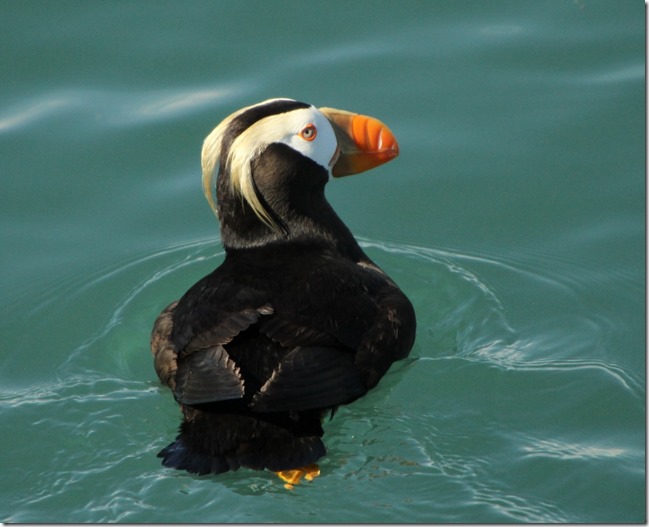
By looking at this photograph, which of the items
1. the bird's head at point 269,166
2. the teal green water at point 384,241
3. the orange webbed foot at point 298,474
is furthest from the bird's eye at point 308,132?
the orange webbed foot at point 298,474

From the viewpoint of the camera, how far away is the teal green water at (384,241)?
4930 mm

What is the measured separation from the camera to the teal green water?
16.2 feet

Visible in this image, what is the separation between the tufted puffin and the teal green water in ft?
0.60

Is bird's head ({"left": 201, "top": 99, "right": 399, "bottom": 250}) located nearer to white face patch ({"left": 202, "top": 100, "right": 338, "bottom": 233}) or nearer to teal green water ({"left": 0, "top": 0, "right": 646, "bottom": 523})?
white face patch ({"left": 202, "top": 100, "right": 338, "bottom": 233})

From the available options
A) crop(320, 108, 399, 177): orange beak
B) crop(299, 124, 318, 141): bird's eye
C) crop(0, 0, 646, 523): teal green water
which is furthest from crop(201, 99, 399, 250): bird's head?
crop(0, 0, 646, 523): teal green water

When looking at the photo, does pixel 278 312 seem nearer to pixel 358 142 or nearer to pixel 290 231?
pixel 290 231

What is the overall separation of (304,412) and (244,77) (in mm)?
3564

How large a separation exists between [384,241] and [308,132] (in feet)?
4.23

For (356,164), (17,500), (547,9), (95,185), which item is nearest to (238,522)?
(17,500)

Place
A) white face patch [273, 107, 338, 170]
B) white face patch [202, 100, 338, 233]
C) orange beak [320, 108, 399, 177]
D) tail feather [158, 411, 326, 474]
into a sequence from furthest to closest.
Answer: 1. orange beak [320, 108, 399, 177]
2. white face patch [273, 107, 338, 170]
3. white face patch [202, 100, 338, 233]
4. tail feather [158, 411, 326, 474]

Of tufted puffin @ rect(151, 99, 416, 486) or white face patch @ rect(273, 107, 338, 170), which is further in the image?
white face patch @ rect(273, 107, 338, 170)

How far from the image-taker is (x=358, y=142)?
6098 millimetres

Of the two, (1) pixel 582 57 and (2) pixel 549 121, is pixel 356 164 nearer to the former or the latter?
(2) pixel 549 121

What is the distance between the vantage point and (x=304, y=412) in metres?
5.06
